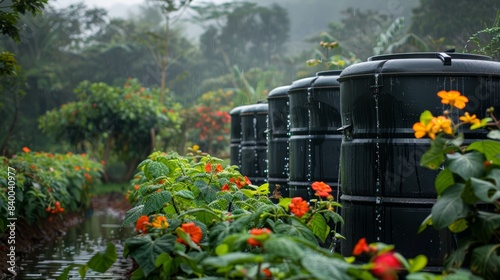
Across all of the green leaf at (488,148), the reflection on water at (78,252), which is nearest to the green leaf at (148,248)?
the green leaf at (488,148)

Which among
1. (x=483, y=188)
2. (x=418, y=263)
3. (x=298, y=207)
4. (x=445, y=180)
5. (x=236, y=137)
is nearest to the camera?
(x=418, y=263)

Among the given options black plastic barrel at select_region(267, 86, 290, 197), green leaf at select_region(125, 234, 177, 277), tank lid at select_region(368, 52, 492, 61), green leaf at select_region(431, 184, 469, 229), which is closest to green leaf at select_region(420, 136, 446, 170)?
green leaf at select_region(431, 184, 469, 229)

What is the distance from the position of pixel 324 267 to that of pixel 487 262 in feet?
2.57

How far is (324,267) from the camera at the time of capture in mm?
2924

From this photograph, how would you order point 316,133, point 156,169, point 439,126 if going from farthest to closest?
1. point 316,133
2. point 156,169
3. point 439,126

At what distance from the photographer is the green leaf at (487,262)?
10.7ft

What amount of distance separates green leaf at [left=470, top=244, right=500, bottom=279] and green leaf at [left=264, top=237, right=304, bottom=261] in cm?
78

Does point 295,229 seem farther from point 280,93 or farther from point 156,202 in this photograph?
point 280,93

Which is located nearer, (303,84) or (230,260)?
(230,260)

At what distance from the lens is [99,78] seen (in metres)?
44.6

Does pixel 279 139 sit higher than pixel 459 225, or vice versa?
pixel 279 139

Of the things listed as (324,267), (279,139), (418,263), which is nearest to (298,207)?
(324,267)

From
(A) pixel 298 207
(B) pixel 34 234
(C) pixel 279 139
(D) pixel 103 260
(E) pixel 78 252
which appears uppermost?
(C) pixel 279 139

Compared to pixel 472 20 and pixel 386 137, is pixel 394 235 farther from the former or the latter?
pixel 472 20
